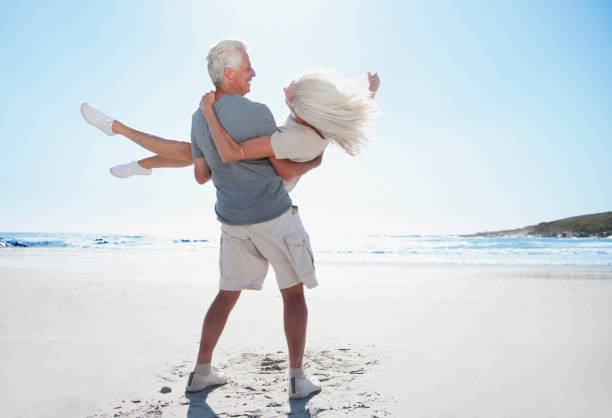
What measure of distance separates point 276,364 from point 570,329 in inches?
102

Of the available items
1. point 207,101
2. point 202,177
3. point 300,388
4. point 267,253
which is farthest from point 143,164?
point 300,388

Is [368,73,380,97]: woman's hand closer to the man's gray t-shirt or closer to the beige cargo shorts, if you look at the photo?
the man's gray t-shirt

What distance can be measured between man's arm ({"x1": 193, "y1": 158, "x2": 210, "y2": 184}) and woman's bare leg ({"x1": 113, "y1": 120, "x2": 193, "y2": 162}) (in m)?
0.16

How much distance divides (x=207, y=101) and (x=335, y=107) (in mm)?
618

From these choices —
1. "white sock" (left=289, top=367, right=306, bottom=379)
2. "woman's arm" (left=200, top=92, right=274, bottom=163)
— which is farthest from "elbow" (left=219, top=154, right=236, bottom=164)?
"white sock" (left=289, top=367, right=306, bottom=379)

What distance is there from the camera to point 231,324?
165 inches

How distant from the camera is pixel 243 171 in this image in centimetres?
220

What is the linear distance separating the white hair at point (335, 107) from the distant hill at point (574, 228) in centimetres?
4159

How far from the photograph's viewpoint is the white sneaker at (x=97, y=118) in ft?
8.25

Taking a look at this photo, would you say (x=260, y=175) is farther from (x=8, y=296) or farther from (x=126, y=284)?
(x=126, y=284)

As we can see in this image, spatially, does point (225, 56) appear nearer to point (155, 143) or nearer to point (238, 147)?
point (238, 147)

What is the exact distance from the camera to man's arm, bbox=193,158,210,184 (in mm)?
2348

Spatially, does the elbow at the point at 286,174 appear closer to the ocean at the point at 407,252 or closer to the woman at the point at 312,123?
the woman at the point at 312,123

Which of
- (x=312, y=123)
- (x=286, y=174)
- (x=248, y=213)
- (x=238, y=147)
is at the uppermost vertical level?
(x=312, y=123)
